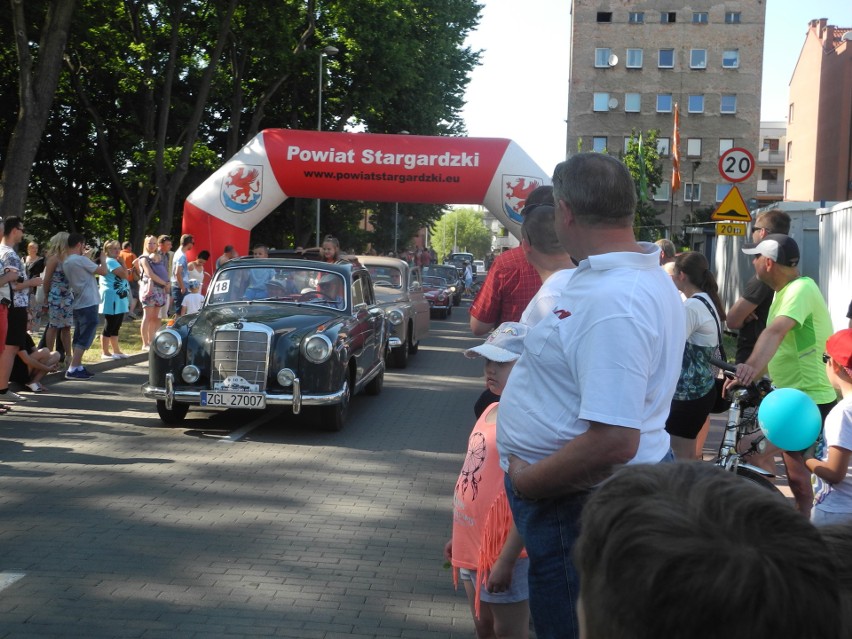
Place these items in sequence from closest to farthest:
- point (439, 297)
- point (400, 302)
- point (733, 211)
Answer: point (733, 211)
point (400, 302)
point (439, 297)

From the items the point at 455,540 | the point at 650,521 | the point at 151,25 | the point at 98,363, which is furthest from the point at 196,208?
the point at 650,521

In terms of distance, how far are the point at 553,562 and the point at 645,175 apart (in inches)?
1834

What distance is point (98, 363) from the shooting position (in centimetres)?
1439

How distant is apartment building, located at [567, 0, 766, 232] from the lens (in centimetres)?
7388

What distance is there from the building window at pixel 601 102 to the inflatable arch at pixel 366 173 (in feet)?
185

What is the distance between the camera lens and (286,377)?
9.77m

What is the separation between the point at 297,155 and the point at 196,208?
2.23m

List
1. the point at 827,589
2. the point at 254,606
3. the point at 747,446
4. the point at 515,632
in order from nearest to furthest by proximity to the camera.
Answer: the point at 827,589 < the point at 515,632 < the point at 254,606 < the point at 747,446

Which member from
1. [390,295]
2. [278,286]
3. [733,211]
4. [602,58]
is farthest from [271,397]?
[602,58]

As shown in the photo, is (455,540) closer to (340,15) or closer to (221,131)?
(340,15)

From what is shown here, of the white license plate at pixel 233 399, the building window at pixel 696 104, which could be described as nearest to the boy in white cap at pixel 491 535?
the white license plate at pixel 233 399

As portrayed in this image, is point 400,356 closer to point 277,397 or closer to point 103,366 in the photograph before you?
point 103,366

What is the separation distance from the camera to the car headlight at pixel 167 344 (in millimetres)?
9844

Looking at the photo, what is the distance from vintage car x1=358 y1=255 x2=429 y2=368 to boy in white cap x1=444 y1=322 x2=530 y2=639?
1265 cm
